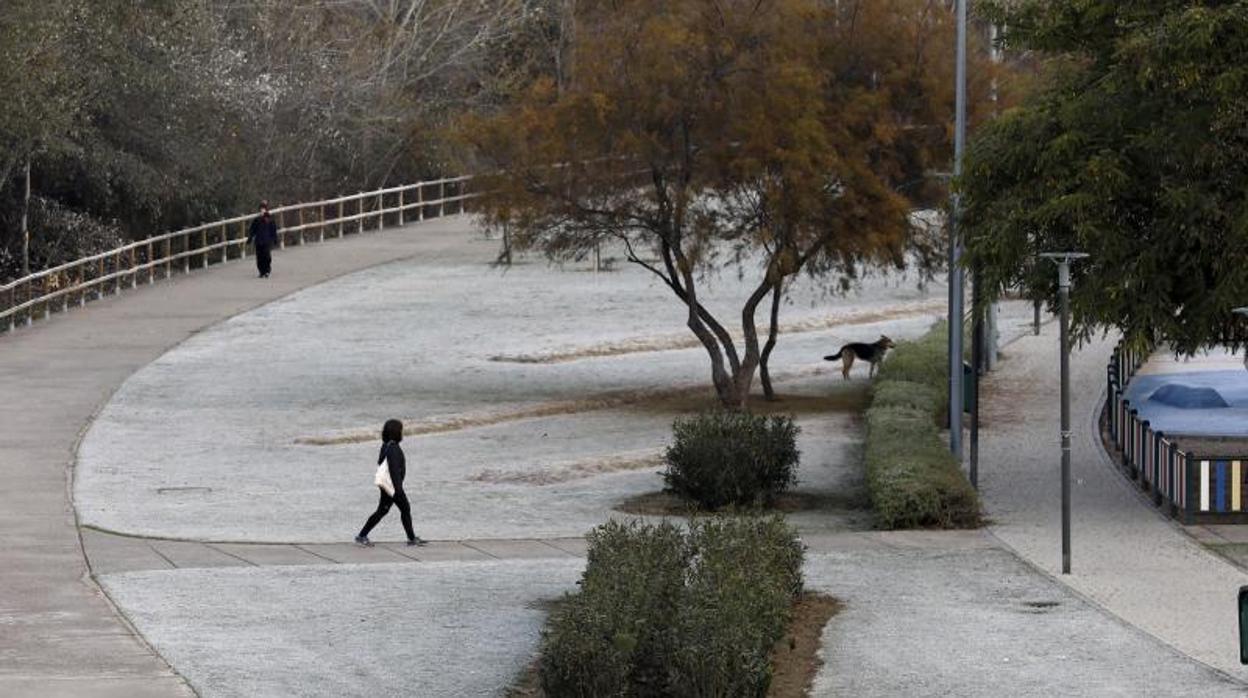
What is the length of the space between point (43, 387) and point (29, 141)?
921 cm

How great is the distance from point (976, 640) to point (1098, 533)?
6206 mm

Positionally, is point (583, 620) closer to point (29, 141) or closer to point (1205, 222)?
point (1205, 222)

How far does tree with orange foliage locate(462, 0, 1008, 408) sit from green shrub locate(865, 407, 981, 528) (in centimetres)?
745

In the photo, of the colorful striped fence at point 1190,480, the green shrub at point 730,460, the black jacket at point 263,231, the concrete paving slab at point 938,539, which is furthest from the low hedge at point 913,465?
the black jacket at point 263,231

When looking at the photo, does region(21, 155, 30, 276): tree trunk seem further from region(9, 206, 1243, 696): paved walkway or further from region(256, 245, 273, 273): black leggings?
region(9, 206, 1243, 696): paved walkway

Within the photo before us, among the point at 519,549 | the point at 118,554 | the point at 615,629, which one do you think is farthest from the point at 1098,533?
the point at 118,554

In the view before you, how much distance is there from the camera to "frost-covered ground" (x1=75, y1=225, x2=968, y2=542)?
88.0 feet

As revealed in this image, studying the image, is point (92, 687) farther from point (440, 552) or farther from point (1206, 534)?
point (1206, 534)

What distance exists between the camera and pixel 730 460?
26.3 meters

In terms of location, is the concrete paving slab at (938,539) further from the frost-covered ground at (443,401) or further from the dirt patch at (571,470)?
the dirt patch at (571,470)

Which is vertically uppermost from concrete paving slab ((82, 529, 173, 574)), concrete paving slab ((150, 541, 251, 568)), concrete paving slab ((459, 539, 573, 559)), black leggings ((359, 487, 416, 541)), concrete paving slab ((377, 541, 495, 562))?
black leggings ((359, 487, 416, 541))

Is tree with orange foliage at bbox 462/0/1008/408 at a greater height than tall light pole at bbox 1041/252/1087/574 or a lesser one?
greater

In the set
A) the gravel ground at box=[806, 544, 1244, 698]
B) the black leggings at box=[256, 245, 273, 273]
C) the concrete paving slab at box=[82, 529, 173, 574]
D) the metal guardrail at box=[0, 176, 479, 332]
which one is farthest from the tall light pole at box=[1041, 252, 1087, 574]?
the black leggings at box=[256, 245, 273, 273]

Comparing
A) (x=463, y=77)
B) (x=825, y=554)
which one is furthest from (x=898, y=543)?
(x=463, y=77)
